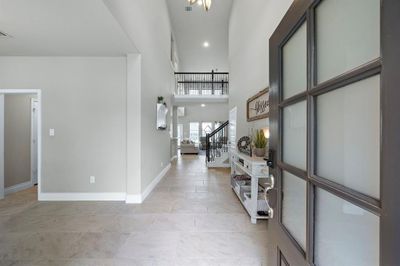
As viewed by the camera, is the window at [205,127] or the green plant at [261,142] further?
the window at [205,127]

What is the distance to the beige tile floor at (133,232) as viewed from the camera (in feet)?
6.78

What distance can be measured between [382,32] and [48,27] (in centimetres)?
334

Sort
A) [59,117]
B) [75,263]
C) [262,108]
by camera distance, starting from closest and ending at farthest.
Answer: [75,263] → [262,108] → [59,117]

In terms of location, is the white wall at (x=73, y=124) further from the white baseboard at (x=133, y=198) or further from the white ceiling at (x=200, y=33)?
the white ceiling at (x=200, y=33)

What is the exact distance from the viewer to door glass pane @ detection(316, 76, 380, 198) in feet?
1.99

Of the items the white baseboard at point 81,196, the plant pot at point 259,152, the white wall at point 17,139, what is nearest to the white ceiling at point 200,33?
the white wall at point 17,139

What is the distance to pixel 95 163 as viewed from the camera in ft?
12.2

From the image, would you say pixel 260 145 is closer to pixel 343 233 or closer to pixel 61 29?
pixel 343 233

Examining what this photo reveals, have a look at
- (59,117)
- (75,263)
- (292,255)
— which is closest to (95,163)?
(59,117)

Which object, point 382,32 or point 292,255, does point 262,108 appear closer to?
point 292,255

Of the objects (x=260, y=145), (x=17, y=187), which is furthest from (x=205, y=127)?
(x=260, y=145)

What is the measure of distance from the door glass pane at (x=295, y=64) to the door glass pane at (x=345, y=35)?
0.38ft

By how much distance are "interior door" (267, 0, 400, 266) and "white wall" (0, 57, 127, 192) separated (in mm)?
3197

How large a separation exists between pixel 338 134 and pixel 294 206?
0.50 meters
